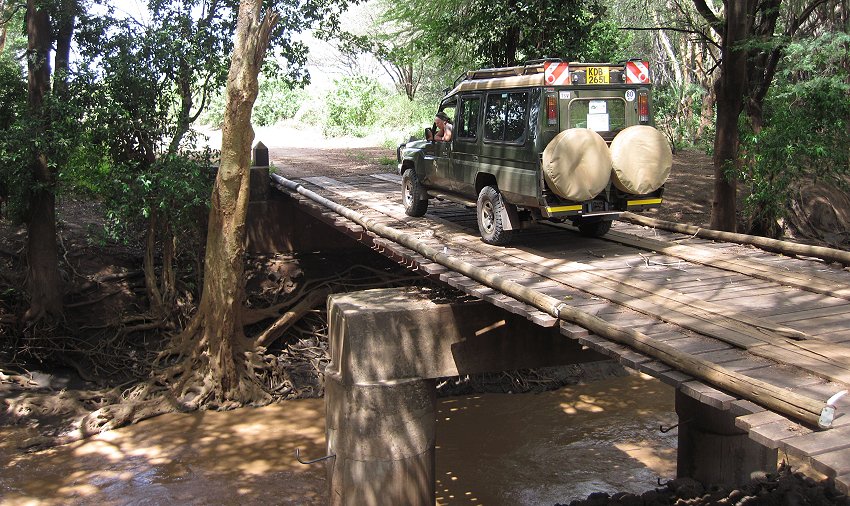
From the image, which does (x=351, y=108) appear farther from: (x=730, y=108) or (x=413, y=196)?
(x=413, y=196)

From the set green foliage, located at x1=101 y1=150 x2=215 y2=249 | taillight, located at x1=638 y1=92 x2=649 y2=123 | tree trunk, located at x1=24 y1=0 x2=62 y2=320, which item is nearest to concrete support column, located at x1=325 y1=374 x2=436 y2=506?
taillight, located at x1=638 y1=92 x2=649 y2=123

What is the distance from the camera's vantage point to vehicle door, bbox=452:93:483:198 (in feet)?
33.0

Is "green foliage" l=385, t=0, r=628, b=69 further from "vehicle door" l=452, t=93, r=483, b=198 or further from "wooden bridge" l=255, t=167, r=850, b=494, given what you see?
"vehicle door" l=452, t=93, r=483, b=198

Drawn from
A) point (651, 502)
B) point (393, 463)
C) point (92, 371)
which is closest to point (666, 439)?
point (651, 502)

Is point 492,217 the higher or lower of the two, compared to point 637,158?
lower

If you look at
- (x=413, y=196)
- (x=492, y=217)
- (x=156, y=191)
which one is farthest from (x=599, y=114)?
(x=156, y=191)

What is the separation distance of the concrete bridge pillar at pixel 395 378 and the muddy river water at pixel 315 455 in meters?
2.01

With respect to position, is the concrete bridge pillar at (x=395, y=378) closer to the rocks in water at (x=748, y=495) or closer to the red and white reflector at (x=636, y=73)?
the rocks in water at (x=748, y=495)

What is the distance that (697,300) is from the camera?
708 centimetres

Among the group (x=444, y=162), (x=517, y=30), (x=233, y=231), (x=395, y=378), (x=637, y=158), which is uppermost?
(x=517, y=30)

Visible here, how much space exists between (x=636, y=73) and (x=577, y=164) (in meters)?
1.56

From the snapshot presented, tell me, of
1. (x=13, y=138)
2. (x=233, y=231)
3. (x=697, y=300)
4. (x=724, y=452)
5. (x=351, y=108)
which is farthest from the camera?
(x=351, y=108)

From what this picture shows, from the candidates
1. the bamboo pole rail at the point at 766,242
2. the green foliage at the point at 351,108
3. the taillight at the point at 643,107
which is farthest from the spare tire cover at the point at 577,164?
the green foliage at the point at 351,108

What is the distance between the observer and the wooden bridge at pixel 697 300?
4.84m
